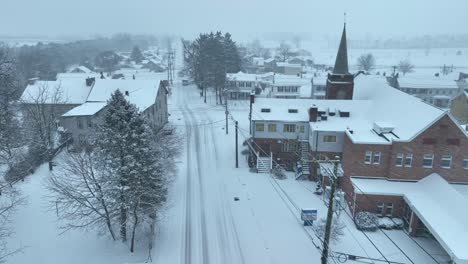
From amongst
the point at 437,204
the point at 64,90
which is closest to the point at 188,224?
the point at 437,204

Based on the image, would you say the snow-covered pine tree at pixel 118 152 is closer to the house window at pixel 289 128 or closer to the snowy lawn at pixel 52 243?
the snowy lawn at pixel 52 243

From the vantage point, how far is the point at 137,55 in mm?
149375

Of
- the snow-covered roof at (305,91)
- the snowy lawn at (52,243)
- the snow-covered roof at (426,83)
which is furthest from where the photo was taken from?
the snow-covered roof at (426,83)

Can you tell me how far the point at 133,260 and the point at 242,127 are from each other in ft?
103

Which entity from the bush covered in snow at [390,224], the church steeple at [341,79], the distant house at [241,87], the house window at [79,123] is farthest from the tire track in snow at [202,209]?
the distant house at [241,87]

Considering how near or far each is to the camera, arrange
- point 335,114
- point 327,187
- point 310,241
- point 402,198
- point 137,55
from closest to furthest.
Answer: point 310,241 → point 402,198 → point 327,187 → point 335,114 → point 137,55

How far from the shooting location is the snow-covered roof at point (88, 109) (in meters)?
41.7

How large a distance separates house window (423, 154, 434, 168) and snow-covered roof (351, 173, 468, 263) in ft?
3.26

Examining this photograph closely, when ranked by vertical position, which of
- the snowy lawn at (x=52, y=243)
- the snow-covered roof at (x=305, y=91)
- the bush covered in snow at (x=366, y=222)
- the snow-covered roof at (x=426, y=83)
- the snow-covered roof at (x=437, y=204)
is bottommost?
the snowy lawn at (x=52, y=243)

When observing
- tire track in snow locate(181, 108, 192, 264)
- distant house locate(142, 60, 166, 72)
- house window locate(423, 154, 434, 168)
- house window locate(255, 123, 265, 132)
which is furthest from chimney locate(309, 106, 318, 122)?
distant house locate(142, 60, 166, 72)

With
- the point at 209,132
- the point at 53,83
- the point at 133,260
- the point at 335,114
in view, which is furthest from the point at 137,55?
the point at 133,260

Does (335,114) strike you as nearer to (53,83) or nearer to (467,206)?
(467,206)

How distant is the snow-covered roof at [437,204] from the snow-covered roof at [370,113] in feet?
13.4

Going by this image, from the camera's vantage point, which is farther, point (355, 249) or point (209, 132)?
point (209, 132)
